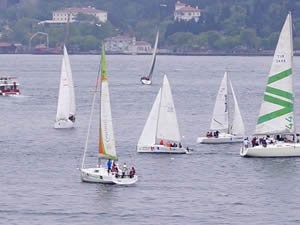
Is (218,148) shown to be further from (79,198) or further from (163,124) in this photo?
(79,198)

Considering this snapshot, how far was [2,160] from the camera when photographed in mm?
94250

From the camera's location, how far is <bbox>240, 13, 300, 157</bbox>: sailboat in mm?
92625

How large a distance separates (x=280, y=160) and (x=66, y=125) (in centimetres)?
3515

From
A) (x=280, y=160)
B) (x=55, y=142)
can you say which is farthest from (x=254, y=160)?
(x=55, y=142)

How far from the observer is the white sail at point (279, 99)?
94000mm

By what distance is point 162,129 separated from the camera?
9712cm

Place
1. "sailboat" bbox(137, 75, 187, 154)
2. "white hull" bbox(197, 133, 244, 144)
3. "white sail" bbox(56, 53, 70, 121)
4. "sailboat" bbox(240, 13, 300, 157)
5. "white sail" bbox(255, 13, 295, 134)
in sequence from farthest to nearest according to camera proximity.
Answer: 1. "white sail" bbox(56, 53, 70, 121)
2. "white hull" bbox(197, 133, 244, 144)
3. "sailboat" bbox(137, 75, 187, 154)
4. "white sail" bbox(255, 13, 295, 134)
5. "sailboat" bbox(240, 13, 300, 157)

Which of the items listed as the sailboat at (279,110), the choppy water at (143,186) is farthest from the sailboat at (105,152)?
the sailboat at (279,110)

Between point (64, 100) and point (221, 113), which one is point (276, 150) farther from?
point (64, 100)

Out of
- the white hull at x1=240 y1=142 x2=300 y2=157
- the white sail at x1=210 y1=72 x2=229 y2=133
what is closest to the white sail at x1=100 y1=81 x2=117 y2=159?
the white hull at x1=240 y1=142 x2=300 y2=157

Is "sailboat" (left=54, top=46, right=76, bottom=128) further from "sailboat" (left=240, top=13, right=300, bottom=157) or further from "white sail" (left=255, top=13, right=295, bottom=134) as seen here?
"white sail" (left=255, top=13, right=295, bottom=134)

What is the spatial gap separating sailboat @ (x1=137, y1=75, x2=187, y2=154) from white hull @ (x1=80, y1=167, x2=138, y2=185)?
51.5 ft

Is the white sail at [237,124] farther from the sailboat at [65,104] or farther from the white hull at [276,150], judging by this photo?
the sailboat at [65,104]

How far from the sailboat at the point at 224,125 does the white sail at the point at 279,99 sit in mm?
8806
